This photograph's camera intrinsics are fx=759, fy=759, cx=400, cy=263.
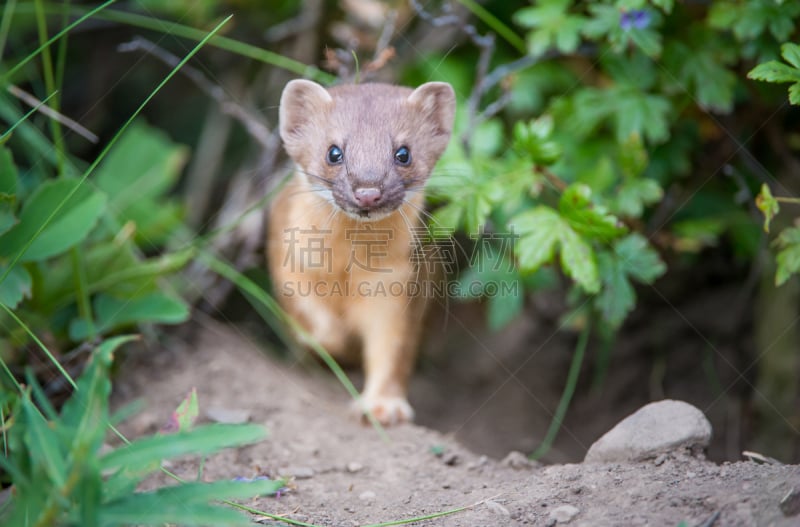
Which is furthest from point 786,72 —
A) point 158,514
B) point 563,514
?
point 158,514

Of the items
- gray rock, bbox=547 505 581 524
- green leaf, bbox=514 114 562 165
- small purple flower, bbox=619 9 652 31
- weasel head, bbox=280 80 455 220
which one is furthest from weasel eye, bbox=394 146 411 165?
gray rock, bbox=547 505 581 524

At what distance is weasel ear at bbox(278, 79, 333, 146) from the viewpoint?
3.40m

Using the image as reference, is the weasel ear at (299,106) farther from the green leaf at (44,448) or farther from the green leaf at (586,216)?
the green leaf at (44,448)

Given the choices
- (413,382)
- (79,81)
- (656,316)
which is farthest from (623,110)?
(79,81)

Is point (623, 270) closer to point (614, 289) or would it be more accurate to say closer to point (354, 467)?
point (614, 289)

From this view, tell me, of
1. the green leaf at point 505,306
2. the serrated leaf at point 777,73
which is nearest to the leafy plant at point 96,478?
the serrated leaf at point 777,73

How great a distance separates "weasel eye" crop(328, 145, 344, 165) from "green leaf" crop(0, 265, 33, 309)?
1.34m

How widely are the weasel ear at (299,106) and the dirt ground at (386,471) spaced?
4.41ft

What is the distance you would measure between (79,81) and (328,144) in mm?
3789

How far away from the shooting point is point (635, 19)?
3.69 meters

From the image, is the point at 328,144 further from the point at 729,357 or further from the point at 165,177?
the point at 729,357

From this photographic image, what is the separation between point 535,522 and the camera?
2.29 meters

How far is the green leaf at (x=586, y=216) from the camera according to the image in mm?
3312

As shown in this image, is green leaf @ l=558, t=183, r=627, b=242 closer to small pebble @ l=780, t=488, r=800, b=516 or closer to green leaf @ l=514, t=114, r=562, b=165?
green leaf @ l=514, t=114, r=562, b=165
